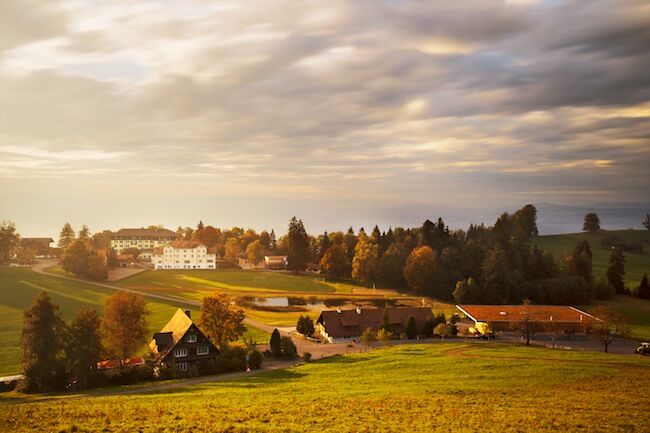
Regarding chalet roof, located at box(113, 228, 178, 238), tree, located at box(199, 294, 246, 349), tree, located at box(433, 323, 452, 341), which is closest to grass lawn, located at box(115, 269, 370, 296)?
tree, located at box(433, 323, 452, 341)

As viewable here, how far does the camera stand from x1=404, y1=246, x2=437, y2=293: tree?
355 ft

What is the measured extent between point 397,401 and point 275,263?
400 ft

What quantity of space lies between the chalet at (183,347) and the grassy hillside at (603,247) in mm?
100905

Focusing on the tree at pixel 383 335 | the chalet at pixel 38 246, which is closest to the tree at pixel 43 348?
the tree at pixel 383 335

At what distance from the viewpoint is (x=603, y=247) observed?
15825 cm

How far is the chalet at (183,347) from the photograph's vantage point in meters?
53.5

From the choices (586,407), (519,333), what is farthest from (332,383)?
(519,333)

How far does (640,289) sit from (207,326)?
8842cm

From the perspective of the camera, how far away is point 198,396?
37812 millimetres

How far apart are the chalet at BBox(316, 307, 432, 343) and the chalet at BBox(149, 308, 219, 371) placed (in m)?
20.1

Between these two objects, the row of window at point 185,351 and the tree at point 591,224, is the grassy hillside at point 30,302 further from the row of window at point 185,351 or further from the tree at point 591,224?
the tree at point 591,224

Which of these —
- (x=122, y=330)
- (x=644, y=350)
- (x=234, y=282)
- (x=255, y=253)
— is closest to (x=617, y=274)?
(x=644, y=350)

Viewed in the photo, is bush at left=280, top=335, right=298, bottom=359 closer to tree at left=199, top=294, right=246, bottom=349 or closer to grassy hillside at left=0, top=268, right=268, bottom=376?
tree at left=199, top=294, right=246, bottom=349

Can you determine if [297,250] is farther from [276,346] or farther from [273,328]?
[276,346]
